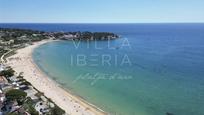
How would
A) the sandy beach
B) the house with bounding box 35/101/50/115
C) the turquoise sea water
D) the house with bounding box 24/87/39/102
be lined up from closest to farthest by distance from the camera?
1. the house with bounding box 35/101/50/115
2. the sandy beach
3. the house with bounding box 24/87/39/102
4. the turquoise sea water

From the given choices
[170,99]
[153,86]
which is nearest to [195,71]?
[153,86]

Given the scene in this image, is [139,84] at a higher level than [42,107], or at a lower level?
lower

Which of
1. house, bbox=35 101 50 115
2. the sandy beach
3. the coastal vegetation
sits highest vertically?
the coastal vegetation

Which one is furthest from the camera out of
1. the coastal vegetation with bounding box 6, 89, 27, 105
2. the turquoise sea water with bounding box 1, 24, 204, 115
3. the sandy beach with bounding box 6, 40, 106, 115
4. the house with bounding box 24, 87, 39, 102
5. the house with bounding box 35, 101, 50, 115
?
the turquoise sea water with bounding box 1, 24, 204, 115

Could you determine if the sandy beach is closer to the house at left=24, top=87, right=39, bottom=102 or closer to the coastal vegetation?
the house at left=24, top=87, right=39, bottom=102

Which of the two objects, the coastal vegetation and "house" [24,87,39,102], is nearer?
the coastal vegetation

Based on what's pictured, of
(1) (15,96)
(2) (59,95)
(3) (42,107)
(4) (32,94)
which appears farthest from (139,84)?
(1) (15,96)

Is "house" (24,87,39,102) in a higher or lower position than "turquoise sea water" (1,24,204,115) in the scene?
higher

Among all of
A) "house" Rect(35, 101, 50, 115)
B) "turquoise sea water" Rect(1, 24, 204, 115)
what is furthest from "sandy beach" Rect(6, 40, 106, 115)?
"house" Rect(35, 101, 50, 115)

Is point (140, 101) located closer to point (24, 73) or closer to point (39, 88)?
point (39, 88)

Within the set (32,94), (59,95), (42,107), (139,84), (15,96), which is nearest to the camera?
(42,107)

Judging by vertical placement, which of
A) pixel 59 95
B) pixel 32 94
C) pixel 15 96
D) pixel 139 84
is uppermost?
pixel 15 96

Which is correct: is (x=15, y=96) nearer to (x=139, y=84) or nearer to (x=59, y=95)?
(x=59, y=95)
